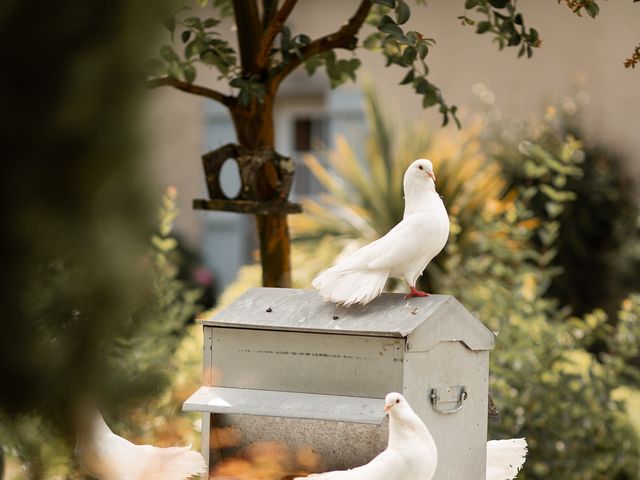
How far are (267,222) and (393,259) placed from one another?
3.82ft

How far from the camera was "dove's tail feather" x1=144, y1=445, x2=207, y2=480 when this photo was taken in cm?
198

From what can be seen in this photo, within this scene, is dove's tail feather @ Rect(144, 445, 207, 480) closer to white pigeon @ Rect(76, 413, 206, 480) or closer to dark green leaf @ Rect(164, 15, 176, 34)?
white pigeon @ Rect(76, 413, 206, 480)

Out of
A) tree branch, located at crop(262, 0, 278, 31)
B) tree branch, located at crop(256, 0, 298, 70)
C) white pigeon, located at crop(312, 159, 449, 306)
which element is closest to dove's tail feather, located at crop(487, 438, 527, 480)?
white pigeon, located at crop(312, 159, 449, 306)

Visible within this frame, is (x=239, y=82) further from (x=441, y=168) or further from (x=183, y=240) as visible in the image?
(x=183, y=240)

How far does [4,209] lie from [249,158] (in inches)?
93.1

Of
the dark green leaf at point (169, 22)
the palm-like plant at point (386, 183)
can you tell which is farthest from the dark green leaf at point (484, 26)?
the palm-like plant at point (386, 183)

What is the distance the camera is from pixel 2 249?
23.9 inches

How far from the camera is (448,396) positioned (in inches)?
82.8

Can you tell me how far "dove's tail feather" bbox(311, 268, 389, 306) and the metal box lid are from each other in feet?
0.14

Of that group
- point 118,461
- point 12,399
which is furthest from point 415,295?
point 12,399

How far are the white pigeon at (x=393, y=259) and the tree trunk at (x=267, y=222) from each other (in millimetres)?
1054

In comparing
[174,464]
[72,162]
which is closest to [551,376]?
[174,464]

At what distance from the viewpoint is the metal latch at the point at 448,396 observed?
2.05 metres

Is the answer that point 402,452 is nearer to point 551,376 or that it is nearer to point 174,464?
point 174,464
